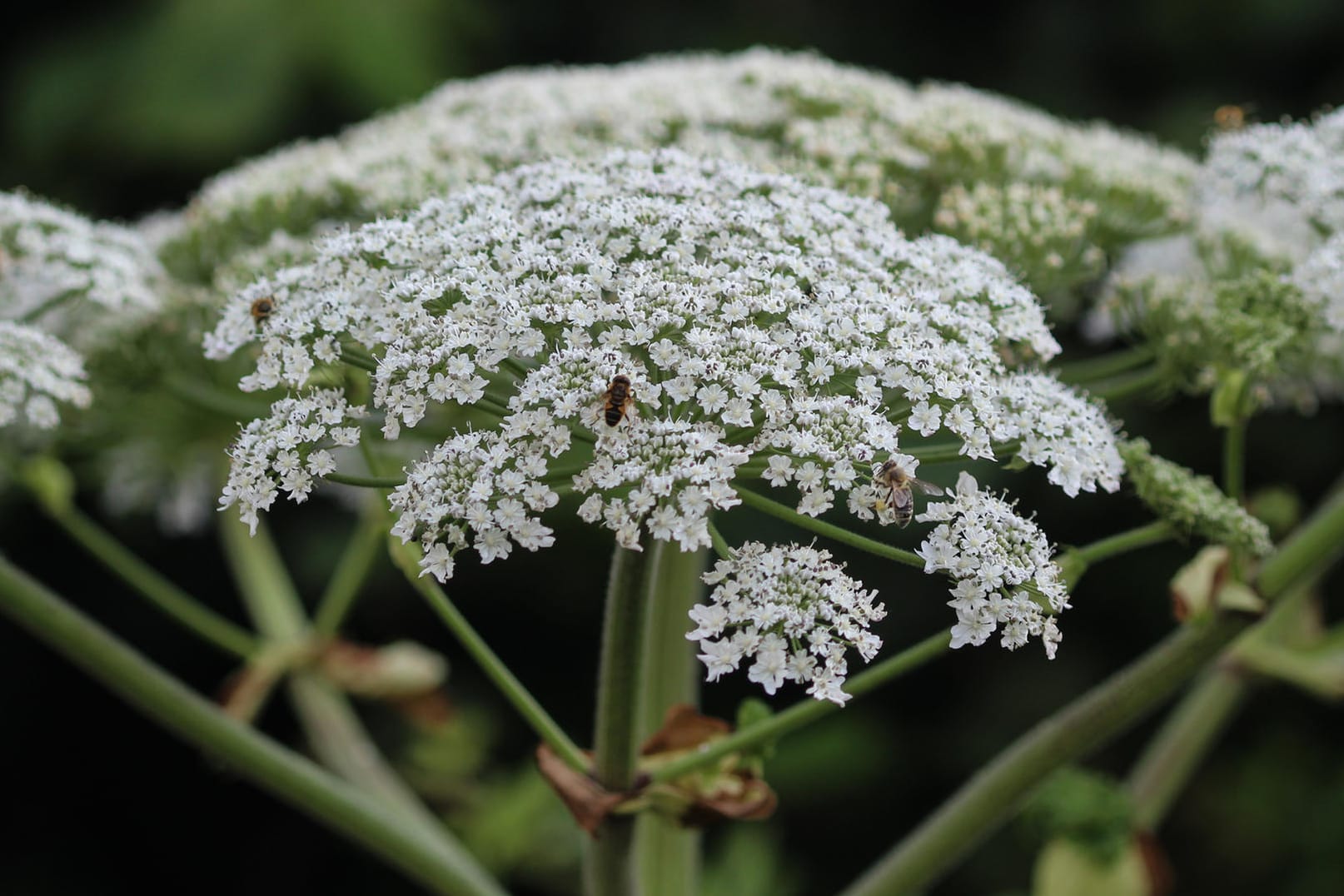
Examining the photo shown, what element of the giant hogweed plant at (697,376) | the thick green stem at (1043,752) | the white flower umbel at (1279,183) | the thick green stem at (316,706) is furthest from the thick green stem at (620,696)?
the white flower umbel at (1279,183)

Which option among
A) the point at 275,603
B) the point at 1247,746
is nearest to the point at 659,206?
the point at 275,603

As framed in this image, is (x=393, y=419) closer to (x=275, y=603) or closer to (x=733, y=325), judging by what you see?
(x=733, y=325)

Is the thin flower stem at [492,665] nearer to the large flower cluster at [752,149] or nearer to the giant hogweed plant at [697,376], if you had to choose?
the giant hogweed plant at [697,376]

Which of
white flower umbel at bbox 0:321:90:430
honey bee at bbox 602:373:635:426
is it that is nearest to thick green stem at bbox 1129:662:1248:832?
honey bee at bbox 602:373:635:426

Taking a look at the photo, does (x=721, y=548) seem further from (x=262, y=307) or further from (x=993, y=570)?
(x=262, y=307)

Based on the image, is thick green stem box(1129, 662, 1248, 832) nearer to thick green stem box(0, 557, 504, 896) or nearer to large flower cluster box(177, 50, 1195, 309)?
large flower cluster box(177, 50, 1195, 309)

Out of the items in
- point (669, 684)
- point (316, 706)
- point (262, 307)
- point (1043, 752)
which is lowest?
point (316, 706)

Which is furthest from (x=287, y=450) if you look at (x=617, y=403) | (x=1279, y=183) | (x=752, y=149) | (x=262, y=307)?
(x=1279, y=183)
